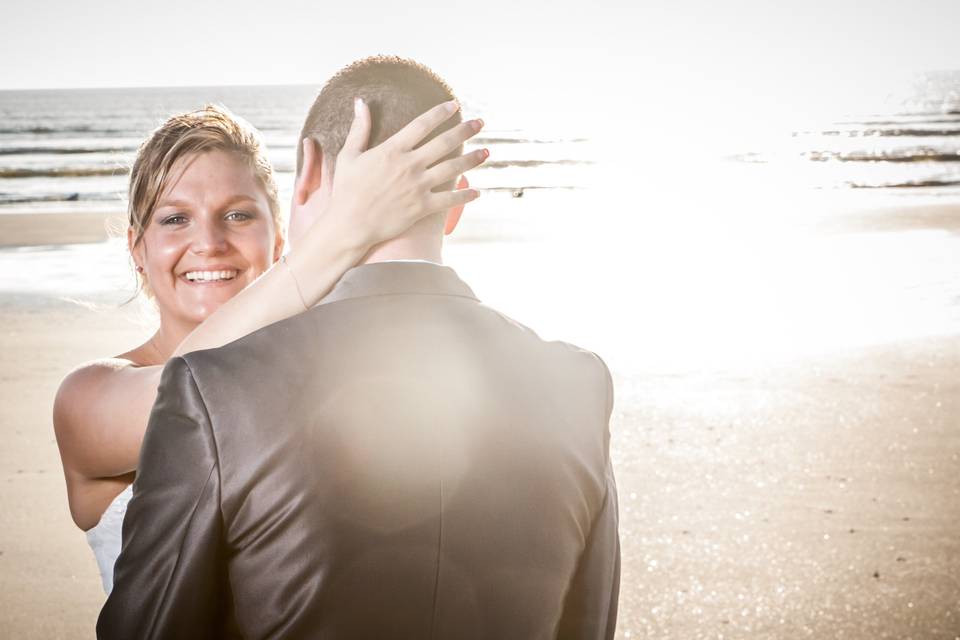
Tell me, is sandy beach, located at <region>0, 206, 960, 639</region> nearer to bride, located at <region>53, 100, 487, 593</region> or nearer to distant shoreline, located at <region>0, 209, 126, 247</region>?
bride, located at <region>53, 100, 487, 593</region>

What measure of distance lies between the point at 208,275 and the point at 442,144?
1.66m

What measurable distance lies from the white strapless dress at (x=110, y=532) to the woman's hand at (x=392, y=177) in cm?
152

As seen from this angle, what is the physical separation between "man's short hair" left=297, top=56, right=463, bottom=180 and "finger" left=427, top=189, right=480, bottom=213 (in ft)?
0.48

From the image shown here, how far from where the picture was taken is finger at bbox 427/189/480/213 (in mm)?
1883

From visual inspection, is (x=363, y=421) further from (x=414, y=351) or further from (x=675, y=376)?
(x=675, y=376)

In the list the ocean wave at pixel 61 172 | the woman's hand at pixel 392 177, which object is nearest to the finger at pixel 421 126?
the woman's hand at pixel 392 177

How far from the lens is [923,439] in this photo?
6.96m

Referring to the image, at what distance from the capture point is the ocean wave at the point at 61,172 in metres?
30.7

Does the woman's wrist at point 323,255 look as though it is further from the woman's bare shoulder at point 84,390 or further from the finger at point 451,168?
the woman's bare shoulder at point 84,390

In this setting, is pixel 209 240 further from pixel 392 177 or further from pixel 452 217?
pixel 392 177

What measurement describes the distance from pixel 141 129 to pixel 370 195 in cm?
6009

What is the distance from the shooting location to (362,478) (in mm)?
1536

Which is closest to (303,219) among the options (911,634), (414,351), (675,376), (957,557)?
(414,351)

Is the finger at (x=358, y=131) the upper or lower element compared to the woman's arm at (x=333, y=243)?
upper
